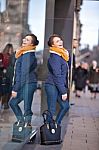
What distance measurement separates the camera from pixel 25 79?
6.55 m

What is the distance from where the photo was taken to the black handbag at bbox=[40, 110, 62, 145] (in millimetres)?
6945

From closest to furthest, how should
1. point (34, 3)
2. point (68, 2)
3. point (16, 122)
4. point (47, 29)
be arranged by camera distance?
1. point (16, 122)
2. point (34, 3)
3. point (47, 29)
4. point (68, 2)

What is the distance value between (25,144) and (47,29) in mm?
4051

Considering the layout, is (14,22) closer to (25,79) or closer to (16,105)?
(25,79)

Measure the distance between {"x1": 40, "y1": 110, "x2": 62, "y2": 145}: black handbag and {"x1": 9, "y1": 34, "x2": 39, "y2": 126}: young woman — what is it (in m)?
0.25

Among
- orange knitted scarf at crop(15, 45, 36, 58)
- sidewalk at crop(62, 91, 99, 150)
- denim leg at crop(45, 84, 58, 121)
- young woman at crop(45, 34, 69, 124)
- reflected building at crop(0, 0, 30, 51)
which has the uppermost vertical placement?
reflected building at crop(0, 0, 30, 51)

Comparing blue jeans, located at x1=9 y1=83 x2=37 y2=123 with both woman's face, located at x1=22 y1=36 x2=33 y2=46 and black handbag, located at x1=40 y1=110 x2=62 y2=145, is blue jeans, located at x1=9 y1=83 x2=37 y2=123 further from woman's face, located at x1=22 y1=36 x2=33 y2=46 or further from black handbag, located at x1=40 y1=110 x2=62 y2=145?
woman's face, located at x1=22 y1=36 x2=33 y2=46

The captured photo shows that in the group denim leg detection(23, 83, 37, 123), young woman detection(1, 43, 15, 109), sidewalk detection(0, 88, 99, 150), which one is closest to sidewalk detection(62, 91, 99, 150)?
sidewalk detection(0, 88, 99, 150)

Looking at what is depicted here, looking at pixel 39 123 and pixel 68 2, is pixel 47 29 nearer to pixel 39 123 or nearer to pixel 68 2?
pixel 68 2

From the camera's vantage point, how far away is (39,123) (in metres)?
7.71

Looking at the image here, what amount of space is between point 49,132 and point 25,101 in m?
0.66

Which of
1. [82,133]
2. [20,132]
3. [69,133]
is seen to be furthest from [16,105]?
[82,133]

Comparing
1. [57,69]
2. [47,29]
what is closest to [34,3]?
[57,69]

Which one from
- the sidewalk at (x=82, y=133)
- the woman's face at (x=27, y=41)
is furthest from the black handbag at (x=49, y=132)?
the woman's face at (x=27, y=41)
